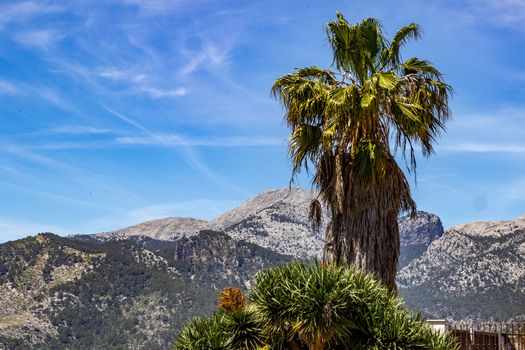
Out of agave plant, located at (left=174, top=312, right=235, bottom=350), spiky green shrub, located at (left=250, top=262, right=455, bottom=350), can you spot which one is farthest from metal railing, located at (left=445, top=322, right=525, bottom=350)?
agave plant, located at (left=174, top=312, right=235, bottom=350)

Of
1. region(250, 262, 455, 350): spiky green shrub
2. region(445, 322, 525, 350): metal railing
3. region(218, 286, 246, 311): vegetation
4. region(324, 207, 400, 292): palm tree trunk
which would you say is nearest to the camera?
region(250, 262, 455, 350): spiky green shrub

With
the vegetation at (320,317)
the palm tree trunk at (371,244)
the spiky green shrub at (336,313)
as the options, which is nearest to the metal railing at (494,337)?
the palm tree trunk at (371,244)

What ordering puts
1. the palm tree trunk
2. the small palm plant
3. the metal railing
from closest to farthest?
1. the small palm plant
2. the palm tree trunk
3. the metal railing

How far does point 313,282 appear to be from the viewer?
1412cm

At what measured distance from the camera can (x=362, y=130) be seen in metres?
16.6

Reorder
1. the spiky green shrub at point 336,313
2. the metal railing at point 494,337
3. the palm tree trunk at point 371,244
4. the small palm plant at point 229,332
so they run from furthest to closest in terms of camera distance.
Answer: the metal railing at point 494,337
the palm tree trunk at point 371,244
the small palm plant at point 229,332
the spiky green shrub at point 336,313

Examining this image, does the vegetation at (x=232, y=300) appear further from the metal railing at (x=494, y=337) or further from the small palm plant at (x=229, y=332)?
the metal railing at (x=494, y=337)

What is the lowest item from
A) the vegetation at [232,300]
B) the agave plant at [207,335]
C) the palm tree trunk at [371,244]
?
the agave plant at [207,335]

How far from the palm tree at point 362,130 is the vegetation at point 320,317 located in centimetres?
130

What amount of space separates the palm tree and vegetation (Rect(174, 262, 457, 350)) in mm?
1297

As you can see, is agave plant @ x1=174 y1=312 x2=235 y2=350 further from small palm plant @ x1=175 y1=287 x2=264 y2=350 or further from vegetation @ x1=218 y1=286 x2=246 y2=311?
vegetation @ x1=218 y1=286 x2=246 y2=311

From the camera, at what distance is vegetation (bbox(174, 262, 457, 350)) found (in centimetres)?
1391

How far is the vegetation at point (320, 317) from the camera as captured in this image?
13914mm

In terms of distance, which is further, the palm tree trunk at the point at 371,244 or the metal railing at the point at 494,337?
the metal railing at the point at 494,337
